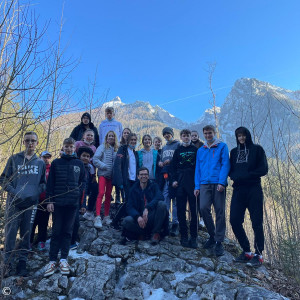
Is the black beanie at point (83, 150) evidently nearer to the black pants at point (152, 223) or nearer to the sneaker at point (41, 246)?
the black pants at point (152, 223)

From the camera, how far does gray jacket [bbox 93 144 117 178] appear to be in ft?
17.4

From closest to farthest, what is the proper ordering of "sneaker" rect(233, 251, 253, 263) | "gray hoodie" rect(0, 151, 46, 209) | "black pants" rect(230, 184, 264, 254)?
"gray hoodie" rect(0, 151, 46, 209) → "black pants" rect(230, 184, 264, 254) → "sneaker" rect(233, 251, 253, 263)

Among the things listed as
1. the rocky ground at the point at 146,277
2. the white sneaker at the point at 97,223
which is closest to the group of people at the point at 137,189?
the white sneaker at the point at 97,223

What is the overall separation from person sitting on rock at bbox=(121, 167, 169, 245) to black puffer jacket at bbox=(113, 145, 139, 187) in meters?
0.48

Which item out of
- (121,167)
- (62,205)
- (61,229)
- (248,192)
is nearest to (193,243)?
(248,192)

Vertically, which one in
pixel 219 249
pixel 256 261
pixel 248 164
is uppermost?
pixel 248 164

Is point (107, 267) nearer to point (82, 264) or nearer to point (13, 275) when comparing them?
point (82, 264)

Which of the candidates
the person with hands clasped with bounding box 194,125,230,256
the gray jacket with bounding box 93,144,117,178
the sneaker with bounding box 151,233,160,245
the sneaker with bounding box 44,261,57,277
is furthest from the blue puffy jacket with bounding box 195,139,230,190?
the sneaker with bounding box 44,261,57,277

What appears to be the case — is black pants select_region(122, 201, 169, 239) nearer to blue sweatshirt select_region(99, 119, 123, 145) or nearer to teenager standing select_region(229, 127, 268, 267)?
teenager standing select_region(229, 127, 268, 267)

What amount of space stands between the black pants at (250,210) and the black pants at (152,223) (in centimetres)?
131

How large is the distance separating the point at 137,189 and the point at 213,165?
1.64 meters

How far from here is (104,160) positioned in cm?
551

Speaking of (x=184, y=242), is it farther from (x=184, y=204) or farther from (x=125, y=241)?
(x=125, y=241)

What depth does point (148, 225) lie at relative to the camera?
189 inches
